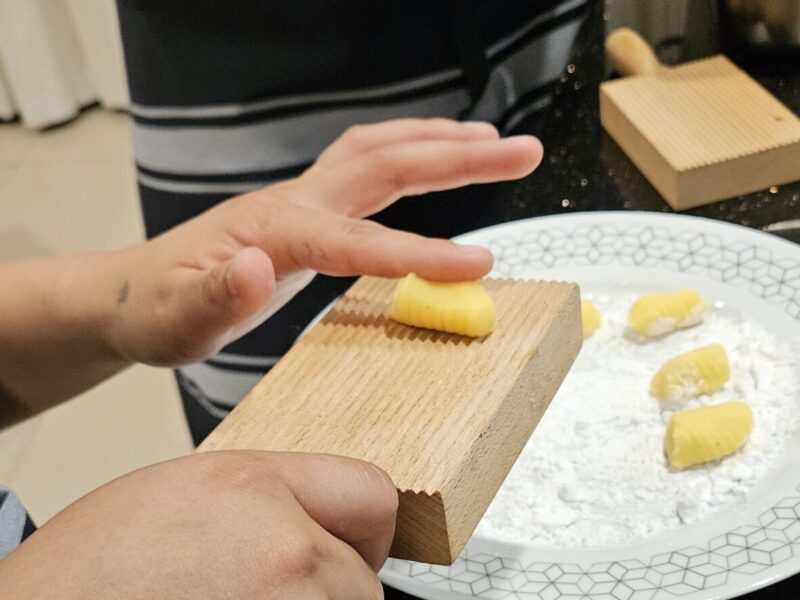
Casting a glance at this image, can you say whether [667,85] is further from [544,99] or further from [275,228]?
[275,228]

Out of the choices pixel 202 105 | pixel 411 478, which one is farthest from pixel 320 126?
pixel 411 478

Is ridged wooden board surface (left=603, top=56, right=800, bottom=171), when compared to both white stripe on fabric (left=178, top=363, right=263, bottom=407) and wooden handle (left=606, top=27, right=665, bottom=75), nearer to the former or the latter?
wooden handle (left=606, top=27, right=665, bottom=75)

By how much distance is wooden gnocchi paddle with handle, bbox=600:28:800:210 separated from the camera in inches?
29.1

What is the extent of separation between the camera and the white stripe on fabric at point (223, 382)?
83 centimetres

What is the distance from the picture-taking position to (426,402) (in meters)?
0.39

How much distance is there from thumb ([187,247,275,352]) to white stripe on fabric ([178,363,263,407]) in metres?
0.26

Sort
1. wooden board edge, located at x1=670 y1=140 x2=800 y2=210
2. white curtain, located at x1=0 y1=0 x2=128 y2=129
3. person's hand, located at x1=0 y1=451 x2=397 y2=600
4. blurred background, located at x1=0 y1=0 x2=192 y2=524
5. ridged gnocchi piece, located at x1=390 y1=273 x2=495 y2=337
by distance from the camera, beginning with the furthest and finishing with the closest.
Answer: white curtain, located at x1=0 y1=0 x2=128 y2=129, blurred background, located at x1=0 y1=0 x2=192 y2=524, wooden board edge, located at x1=670 y1=140 x2=800 y2=210, ridged gnocchi piece, located at x1=390 y1=273 x2=495 y2=337, person's hand, located at x1=0 y1=451 x2=397 y2=600

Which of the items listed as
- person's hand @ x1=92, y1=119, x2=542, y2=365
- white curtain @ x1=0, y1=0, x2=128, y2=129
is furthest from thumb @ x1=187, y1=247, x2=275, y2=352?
white curtain @ x1=0, y1=0, x2=128, y2=129

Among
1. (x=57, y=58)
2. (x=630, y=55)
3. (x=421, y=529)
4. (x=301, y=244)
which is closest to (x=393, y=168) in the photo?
(x=301, y=244)

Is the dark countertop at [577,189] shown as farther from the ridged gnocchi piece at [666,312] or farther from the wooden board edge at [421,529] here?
the wooden board edge at [421,529]

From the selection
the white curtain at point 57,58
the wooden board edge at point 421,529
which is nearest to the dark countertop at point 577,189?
the wooden board edge at point 421,529

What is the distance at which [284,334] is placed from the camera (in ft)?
2.63

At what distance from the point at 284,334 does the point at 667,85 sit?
0.44 metres

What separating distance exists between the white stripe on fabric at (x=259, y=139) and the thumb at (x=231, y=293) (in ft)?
0.92
